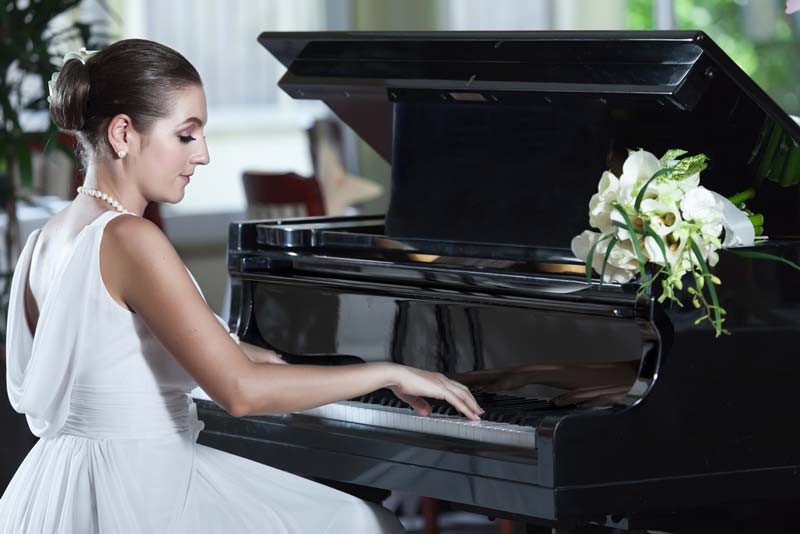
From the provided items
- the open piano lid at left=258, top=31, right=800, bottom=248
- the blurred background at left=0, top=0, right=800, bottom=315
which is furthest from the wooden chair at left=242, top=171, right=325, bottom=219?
the open piano lid at left=258, top=31, right=800, bottom=248

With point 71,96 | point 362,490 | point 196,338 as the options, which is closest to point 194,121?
point 71,96

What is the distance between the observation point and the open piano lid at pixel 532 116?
2301mm

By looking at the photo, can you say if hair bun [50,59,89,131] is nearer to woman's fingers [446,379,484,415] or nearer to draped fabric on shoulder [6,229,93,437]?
draped fabric on shoulder [6,229,93,437]

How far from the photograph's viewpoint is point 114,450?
2.14 meters

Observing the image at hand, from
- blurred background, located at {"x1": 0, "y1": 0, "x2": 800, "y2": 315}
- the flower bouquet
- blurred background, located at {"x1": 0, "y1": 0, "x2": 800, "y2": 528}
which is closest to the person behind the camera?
the flower bouquet

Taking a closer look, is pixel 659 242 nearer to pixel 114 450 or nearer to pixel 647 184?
pixel 647 184

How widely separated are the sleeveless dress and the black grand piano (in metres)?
0.24

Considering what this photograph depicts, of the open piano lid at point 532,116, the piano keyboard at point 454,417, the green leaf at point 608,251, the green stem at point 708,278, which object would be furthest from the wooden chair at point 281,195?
the green stem at point 708,278

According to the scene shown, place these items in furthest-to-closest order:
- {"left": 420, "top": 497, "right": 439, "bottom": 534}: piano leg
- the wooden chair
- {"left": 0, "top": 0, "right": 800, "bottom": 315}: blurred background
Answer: {"left": 0, "top": 0, "right": 800, "bottom": 315}: blurred background < the wooden chair < {"left": 420, "top": 497, "right": 439, "bottom": 534}: piano leg

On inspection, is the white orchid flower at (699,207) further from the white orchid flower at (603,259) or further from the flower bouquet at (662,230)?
the white orchid flower at (603,259)

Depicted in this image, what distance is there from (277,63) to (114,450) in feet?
17.8

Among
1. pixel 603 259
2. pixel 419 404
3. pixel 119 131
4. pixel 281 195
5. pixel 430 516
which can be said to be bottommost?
pixel 430 516

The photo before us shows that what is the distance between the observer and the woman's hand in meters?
2.14

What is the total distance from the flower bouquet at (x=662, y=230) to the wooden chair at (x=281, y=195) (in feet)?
10.5
